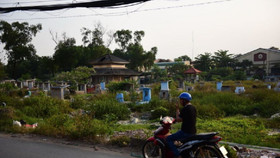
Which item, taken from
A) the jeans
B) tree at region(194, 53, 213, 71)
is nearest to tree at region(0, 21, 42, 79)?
tree at region(194, 53, 213, 71)

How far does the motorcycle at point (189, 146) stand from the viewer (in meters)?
4.70

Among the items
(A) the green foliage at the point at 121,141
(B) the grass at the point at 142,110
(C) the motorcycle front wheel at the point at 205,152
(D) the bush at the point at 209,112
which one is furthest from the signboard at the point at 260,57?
(C) the motorcycle front wheel at the point at 205,152

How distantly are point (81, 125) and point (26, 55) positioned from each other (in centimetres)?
5563

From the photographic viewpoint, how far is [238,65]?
62219mm

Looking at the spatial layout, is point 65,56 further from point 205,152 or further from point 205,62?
point 205,152

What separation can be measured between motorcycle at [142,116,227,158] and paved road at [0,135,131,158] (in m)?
1.03

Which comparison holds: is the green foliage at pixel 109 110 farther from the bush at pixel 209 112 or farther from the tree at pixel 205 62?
the tree at pixel 205 62

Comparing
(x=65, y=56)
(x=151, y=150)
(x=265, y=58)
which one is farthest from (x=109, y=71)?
(x=265, y=58)

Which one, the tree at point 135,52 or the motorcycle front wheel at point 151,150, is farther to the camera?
the tree at point 135,52

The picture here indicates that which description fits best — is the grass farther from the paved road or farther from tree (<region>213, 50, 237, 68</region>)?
tree (<region>213, 50, 237, 68</region>)

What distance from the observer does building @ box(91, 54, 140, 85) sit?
141ft

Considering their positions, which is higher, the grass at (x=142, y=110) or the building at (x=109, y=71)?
the building at (x=109, y=71)

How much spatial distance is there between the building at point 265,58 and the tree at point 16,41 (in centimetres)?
5710

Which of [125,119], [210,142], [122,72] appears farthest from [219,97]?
[122,72]
